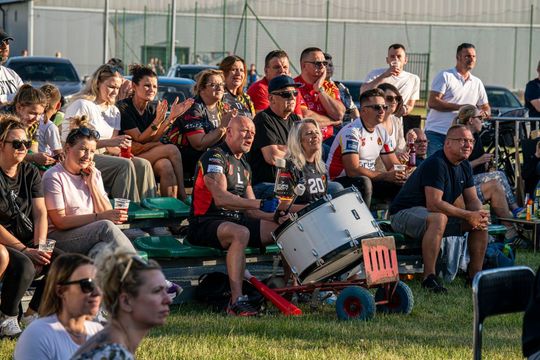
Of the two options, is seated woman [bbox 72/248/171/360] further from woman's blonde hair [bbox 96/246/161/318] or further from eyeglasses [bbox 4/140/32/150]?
eyeglasses [bbox 4/140/32/150]

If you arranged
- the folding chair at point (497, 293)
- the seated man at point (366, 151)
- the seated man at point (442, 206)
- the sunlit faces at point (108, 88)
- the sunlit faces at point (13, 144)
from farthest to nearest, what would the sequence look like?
1. the seated man at point (366, 151)
2. the sunlit faces at point (108, 88)
3. the seated man at point (442, 206)
4. the sunlit faces at point (13, 144)
5. the folding chair at point (497, 293)

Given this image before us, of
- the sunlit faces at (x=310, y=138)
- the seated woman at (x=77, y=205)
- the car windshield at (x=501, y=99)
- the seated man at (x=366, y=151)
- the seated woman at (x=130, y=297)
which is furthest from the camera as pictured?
the car windshield at (x=501, y=99)

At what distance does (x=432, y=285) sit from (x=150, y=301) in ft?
19.4

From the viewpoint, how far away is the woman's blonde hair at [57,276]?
449cm

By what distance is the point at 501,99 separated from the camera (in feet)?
83.7

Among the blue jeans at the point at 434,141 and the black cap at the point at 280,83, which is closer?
the black cap at the point at 280,83

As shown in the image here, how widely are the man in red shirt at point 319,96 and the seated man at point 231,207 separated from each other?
2.52 metres

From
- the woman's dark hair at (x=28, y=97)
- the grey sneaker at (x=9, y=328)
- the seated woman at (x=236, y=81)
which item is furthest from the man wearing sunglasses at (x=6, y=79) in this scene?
the grey sneaker at (x=9, y=328)

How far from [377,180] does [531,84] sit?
15.5 ft

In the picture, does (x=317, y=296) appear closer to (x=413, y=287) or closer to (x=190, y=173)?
(x=413, y=287)

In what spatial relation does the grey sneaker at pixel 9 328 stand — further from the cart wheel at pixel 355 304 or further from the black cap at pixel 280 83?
the black cap at pixel 280 83

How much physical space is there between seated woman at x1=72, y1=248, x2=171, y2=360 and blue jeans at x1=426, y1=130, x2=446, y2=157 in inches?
356

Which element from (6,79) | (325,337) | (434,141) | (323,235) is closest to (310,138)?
(323,235)

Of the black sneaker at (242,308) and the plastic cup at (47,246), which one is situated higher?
the plastic cup at (47,246)
